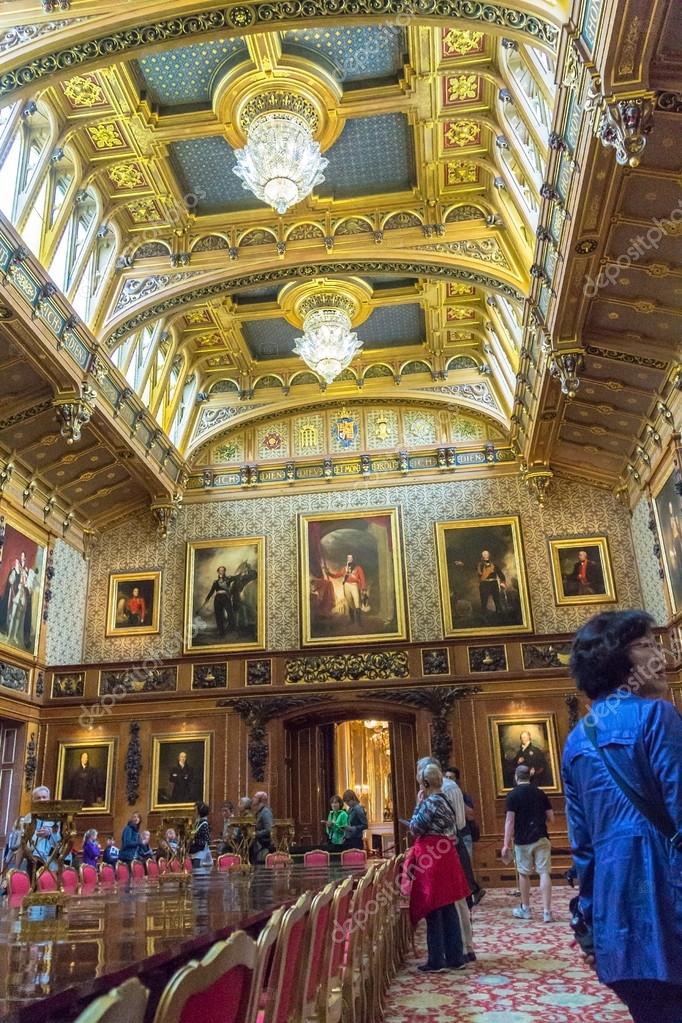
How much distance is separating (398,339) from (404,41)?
7.72 meters

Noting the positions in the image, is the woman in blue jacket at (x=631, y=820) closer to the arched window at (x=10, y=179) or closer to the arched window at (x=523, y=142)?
the arched window at (x=523, y=142)

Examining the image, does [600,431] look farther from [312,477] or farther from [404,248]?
[312,477]

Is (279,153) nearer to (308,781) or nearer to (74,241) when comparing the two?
(74,241)

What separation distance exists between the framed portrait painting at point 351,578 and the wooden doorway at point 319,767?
1564mm

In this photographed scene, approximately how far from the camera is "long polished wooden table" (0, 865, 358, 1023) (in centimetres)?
207

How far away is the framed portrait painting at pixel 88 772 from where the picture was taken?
15.3 m

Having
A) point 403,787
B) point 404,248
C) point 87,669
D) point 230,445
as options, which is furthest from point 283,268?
point 403,787

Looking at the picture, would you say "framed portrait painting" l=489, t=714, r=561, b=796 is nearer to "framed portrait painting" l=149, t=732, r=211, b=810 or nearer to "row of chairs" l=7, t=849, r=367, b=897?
"row of chairs" l=7, t=849, r=367, b=897

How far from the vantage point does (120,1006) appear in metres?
1.22

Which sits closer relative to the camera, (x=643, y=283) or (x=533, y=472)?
(x=643, y=283)

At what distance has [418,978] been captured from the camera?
19.9 ft

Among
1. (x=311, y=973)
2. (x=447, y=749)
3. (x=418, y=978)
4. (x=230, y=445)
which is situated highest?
(x=230, y=445)

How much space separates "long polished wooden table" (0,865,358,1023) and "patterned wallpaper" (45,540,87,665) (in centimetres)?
1128

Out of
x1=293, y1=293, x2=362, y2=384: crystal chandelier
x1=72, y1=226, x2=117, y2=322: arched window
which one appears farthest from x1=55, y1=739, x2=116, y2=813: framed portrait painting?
x1=293, y1=293, x2=362, y2=384: crystal chandelier
